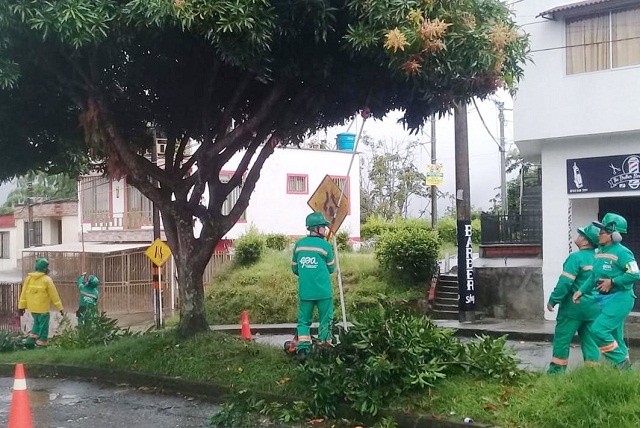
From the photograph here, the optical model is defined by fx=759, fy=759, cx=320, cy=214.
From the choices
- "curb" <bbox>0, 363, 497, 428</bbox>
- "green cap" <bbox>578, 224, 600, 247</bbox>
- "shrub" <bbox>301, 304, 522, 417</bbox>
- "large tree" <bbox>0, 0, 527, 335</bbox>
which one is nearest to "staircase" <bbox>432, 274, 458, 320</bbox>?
"large tree" <bbox>0, 0, 527, 335</bbox>

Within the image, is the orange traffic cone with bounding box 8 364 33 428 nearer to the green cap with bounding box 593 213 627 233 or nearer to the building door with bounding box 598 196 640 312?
the green cap with bounding box 593 213 627 233

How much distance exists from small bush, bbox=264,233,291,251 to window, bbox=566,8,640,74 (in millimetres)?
11443

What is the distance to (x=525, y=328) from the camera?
47.9 feet

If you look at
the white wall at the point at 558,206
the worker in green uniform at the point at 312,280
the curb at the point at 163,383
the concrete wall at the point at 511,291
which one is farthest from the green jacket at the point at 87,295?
the white wall at the point at 558,206

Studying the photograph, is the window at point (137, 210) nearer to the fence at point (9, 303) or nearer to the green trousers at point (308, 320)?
the fence at point (9, 303)

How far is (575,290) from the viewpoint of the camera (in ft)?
26.5

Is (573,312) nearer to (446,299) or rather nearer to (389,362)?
(389,362)

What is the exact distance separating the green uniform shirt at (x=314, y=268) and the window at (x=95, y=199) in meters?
22.5

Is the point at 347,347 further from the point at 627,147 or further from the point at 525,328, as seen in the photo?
the point at 627,147

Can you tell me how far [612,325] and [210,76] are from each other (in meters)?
5.61

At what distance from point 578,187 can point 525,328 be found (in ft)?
9.86

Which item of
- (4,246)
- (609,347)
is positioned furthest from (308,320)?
(4,246)

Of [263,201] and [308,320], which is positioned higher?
Result: [263,201]

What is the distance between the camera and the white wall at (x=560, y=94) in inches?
561
